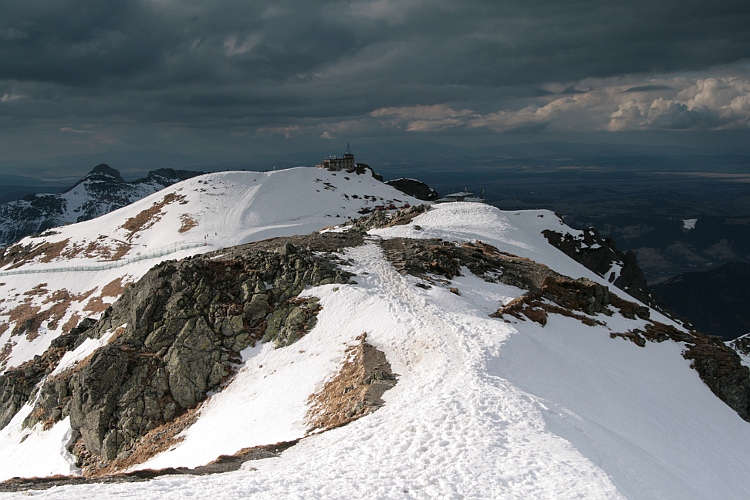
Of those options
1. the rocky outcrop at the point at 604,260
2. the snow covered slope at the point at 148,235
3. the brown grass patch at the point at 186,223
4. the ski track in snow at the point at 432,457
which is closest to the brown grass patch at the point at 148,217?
the snow covered slope at the point at 148,235

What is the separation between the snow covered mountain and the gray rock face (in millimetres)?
126

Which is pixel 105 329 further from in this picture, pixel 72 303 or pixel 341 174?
pixel 341 174

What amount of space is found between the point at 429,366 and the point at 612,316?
19805mm

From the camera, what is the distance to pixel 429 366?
2142 centimetres

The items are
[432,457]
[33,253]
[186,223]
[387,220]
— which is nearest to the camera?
[432,457]

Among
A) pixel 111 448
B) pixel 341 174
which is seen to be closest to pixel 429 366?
pixel 111 448

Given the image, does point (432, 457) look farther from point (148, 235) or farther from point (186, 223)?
point (148, 235)

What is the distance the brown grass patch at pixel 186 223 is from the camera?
276 ft

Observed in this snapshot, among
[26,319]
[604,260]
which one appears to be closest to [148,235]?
[26,319]

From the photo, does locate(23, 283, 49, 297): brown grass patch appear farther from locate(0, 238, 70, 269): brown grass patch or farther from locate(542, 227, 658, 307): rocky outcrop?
locate(542, 227, 658, 307): rocky outcrop

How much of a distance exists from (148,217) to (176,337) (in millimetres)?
72193

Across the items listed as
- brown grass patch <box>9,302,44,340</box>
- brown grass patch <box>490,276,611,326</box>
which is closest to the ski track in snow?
brown grass patch <box>490,276,611,326</box>

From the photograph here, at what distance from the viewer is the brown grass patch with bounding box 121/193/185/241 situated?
3516 inches

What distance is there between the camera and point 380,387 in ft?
66.5
